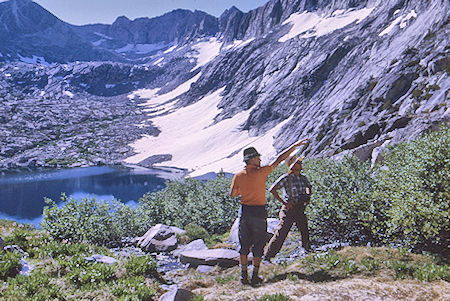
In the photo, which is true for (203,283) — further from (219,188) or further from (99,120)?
(99,120)

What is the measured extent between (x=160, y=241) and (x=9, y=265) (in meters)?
7.65

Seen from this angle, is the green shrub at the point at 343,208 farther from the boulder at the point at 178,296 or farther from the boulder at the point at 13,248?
the boulder at the point at 13,248

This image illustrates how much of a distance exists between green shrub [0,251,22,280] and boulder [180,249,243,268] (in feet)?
17.6

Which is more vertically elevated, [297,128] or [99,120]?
[99,120]

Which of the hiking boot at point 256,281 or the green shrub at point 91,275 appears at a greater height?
the green shrub at point 91,275

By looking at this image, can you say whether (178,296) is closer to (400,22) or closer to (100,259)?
(100,259)

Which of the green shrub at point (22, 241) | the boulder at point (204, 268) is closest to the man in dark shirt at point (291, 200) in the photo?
the boulder at point (204, 268)

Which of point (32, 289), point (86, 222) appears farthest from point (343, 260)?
point (86, 222)

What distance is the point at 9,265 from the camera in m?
8.28

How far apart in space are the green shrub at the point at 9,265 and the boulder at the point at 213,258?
211 inches

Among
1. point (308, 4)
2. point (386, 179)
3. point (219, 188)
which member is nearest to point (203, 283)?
point (386, 179)

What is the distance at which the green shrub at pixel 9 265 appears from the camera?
320 inches

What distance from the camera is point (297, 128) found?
281 ft

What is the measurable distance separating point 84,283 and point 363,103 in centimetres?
6284
